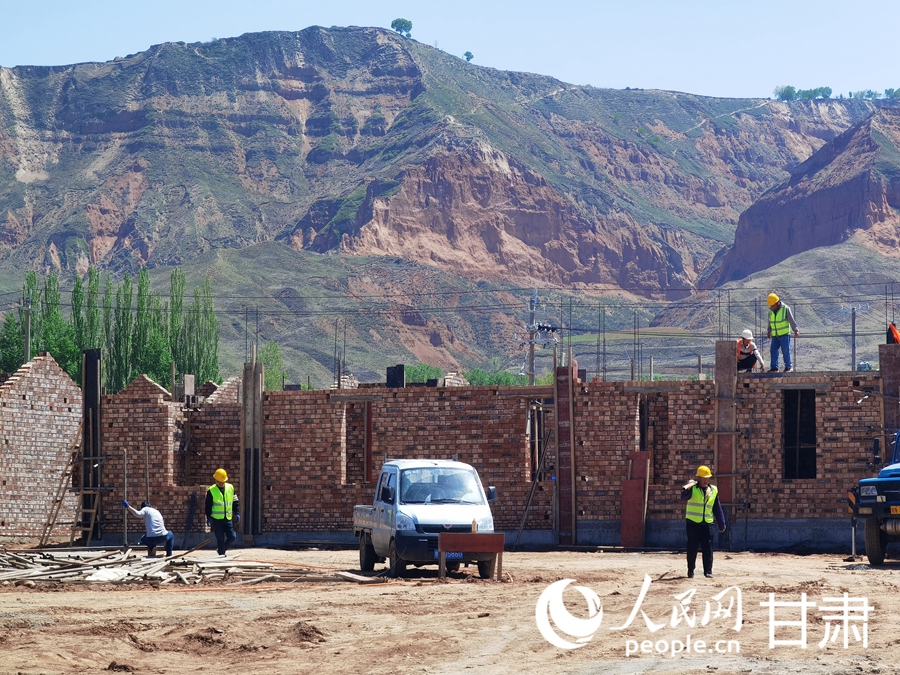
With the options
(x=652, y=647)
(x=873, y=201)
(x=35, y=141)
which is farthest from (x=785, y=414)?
(x=35, y=141)

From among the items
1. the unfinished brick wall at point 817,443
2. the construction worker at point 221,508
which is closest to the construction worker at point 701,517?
the unfinished brick wall at point 817,443

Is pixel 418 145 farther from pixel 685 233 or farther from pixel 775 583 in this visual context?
pixel 775 583

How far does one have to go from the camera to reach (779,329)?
23.4 metres

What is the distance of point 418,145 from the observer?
181m

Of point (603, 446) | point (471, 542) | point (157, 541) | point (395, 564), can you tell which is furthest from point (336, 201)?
point (471, 542)

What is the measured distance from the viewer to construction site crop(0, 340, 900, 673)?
53.5 feet

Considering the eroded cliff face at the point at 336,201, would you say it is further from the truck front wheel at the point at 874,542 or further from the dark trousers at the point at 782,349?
the truck front wheel at the point at 874,542

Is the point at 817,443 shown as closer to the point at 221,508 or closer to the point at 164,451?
the point at 221,508

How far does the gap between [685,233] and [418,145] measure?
39.4m

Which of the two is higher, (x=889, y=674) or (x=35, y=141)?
(x=35, y=141)

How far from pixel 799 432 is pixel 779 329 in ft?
5.75

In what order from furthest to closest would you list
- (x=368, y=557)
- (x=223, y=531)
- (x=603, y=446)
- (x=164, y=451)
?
1. (x=164, y=451)
2. (x=603, y=446)
3. (x=223, y=531)
4. (x=368, y=557)

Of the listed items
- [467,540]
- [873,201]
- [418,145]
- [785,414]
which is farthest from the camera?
[418,145]

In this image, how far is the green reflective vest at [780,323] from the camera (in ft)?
76.5
